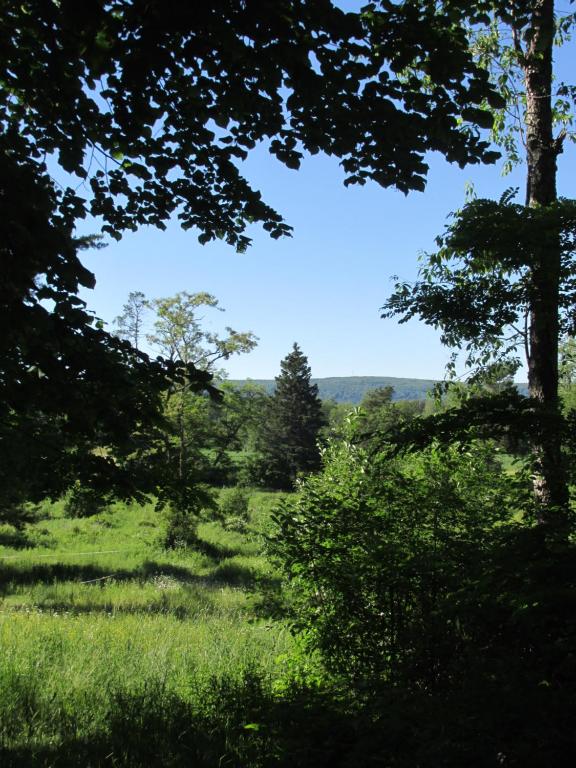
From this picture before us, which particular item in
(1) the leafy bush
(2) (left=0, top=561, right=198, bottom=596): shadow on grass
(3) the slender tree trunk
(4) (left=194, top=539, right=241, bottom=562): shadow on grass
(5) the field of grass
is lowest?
(4) (left=194, top=539, right=241, bottom=562): shadow on grass

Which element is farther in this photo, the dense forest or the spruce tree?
the spruce tree

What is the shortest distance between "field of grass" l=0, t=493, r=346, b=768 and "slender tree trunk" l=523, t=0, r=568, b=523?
2819mm

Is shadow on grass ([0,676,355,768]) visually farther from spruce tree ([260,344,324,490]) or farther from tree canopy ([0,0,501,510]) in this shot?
spruce tree ([260,344,324,490])

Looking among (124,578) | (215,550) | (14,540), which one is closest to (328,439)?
(124,578)

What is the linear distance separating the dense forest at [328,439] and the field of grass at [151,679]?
0.13 ft

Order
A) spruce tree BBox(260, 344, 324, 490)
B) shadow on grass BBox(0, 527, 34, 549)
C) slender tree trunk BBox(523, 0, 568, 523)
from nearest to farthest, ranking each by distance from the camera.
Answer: slender tree trunk BBox(523, 0, 568, 523) < shadow on grass BBox(0, 527, 34, 549) < spruce tree BBox(260, 344, 324, 490)

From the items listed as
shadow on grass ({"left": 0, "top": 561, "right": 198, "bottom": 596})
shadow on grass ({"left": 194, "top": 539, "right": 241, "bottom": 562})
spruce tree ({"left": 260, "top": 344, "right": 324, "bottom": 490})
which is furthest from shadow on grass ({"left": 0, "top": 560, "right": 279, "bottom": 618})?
spruce tree ({"left": 260, "top": 344, "right": 324, "bottom": 490})

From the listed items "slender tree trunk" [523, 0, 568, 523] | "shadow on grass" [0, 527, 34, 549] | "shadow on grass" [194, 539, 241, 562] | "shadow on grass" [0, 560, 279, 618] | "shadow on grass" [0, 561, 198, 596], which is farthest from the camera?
"shadow on grass" [194, 539, 241, 562]

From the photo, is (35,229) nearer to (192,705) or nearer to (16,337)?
(16,337)

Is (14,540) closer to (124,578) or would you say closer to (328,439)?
(124,578)

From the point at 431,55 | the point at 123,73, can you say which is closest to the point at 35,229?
the point at 123,73

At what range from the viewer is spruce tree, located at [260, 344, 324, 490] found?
2151 inches

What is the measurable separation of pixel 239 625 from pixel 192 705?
4.84 m

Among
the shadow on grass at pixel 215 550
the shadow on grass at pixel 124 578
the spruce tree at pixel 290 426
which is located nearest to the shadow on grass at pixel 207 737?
the shadow on grass at pixel 124 578
